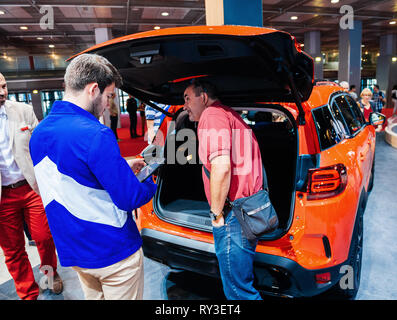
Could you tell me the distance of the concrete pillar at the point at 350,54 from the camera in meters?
13.1

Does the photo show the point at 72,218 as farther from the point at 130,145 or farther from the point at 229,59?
the point at 130,145

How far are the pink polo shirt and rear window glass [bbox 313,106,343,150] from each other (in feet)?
1.56

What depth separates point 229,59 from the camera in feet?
5.41

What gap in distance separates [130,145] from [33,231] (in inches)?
277

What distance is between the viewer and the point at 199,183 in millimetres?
2799

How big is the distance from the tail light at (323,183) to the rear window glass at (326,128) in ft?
0.59

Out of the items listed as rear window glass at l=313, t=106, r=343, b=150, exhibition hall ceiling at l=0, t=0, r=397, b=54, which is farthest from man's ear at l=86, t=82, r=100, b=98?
exhibition hall ceiling at l=0, t=0, r=397, b=54

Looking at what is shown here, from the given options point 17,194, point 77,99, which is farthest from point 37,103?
point 77,99

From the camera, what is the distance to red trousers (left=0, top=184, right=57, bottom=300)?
221 cm

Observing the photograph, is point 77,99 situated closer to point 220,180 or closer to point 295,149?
point 220,180

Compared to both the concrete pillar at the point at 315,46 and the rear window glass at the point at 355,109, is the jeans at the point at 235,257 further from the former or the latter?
the concrete pillar at the point at 315,46

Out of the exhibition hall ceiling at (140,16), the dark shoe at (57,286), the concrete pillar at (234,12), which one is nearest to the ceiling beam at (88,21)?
the exhibition hall ceiling at (140,16)

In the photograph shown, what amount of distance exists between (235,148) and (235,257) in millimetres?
605
